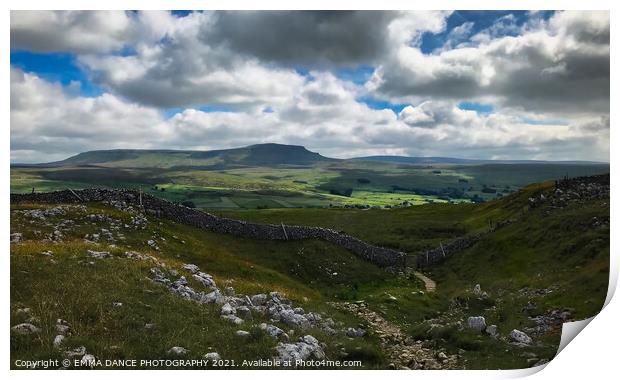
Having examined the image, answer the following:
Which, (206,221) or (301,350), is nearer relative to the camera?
(301,350)

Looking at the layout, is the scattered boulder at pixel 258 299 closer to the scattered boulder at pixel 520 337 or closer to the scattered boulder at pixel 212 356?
the scattered boulder at pixel 212 356

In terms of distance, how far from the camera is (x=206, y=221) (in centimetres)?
3247

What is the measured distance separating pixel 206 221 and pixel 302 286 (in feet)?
33.8

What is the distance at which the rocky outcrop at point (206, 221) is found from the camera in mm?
29328

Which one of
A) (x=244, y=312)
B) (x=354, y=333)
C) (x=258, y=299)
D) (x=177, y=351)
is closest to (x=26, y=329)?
(x=177, y=351)

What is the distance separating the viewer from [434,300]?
27.9m

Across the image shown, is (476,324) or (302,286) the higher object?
(476,324)

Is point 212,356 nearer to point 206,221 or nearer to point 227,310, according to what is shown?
point 227,310

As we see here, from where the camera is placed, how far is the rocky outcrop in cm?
2933

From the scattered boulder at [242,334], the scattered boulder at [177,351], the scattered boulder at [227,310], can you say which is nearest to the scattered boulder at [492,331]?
the scattered boulder at [242,334]

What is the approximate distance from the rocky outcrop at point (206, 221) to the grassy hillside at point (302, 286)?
1.06m

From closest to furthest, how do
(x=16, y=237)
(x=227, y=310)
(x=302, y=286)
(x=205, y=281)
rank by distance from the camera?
(x=227, y=310)
(x=205, y=281)
(x=16, y=237)
(x=302, y=286)
